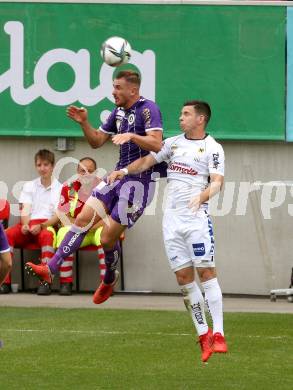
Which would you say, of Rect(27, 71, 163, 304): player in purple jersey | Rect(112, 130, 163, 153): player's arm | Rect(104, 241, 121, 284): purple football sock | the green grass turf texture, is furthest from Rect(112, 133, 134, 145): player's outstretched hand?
the green grass turf texture

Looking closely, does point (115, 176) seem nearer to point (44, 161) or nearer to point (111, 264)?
point (111, 264)

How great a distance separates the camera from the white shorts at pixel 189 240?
37.9 ft

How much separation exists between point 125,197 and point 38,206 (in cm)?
530

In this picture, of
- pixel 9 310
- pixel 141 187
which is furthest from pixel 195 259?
pixel 9 310

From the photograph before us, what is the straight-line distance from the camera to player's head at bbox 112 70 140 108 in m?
12.4

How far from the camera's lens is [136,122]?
12.5m

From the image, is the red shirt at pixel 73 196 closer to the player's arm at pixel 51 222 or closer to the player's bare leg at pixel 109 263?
the player's arm at pixel 51 222

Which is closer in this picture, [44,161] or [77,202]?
[77,202]

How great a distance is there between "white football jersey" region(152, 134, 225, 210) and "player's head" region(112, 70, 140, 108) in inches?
35.4

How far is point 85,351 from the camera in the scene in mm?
12375

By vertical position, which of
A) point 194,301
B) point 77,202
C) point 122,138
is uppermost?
point 122,138

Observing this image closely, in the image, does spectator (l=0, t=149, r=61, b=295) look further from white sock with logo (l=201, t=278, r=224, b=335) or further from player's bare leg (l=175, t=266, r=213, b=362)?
white sock with logo (l=201, t=278, r=224, b=335)

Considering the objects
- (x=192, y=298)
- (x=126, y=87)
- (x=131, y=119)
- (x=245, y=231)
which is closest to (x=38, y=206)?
(x=245, y=231)

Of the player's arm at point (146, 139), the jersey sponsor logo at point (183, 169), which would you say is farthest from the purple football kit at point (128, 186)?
the jersey sponsor logo at point (183, 169)
